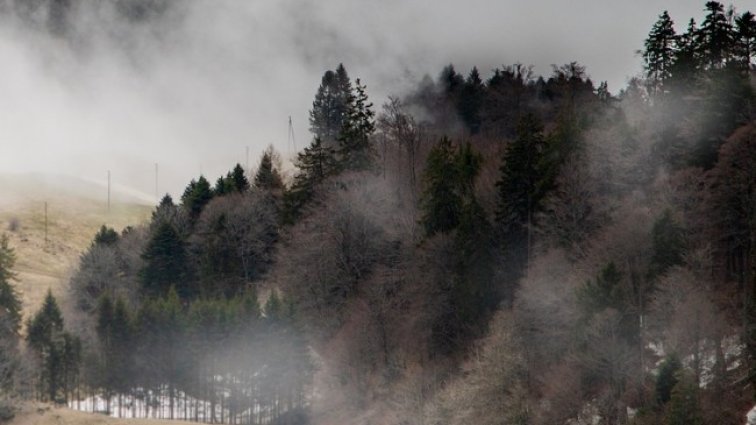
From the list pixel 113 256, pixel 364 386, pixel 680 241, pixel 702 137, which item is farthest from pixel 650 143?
pixel 113 256

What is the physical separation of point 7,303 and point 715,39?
261ft

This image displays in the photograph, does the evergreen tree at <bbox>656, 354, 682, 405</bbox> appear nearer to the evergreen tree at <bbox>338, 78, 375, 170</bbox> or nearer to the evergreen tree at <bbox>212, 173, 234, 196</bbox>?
the evergreen tree at <bbox>338, 78, 375, 170</bbox>

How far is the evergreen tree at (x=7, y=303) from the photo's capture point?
88562 mm

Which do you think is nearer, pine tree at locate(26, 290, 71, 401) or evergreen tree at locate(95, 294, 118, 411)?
evergreen tree at locate(95, 294, 118, 411)

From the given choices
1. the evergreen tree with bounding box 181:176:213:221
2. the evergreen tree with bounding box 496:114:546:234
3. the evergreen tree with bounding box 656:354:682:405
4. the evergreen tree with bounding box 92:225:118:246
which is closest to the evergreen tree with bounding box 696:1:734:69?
the evergreen tree with bounding box 496:114:546:234

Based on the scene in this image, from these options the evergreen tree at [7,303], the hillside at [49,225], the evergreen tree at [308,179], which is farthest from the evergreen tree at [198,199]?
the evergreen tree at [7,303]

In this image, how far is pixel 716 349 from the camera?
4738 cm

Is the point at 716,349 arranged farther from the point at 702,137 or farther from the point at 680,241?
the point at 702,137

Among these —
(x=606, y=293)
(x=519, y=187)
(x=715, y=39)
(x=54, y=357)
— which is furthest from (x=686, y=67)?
(x=54, y=357)

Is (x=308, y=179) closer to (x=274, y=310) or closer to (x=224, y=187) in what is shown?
(x=274, y=310)

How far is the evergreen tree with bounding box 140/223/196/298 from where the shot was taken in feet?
330

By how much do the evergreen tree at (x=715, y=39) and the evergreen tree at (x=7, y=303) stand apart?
74547 millimetres

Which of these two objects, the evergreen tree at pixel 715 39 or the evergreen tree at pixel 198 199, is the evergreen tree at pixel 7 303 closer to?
the evergreen tree at pixel 198 199

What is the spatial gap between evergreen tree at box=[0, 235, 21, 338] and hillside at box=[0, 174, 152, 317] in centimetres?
1256
